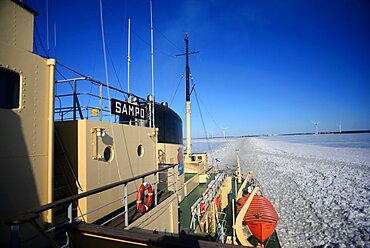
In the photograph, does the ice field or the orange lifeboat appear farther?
the ice field

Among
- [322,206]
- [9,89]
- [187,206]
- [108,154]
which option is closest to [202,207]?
[187,206]

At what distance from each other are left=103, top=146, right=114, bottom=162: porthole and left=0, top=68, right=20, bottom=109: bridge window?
238 cm

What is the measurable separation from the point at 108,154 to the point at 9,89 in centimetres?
270

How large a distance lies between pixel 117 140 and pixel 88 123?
108 centimetres

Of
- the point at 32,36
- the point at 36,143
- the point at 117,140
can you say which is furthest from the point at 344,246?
the point at 32,36

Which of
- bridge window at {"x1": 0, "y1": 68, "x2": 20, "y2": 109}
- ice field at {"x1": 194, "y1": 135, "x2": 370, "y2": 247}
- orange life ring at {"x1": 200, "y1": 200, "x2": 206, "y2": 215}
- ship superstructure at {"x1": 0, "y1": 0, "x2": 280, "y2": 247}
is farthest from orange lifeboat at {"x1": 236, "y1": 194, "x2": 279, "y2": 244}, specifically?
bridge window at {"x1": 0, "y1": 68, "x2": 20, "y2": 109}

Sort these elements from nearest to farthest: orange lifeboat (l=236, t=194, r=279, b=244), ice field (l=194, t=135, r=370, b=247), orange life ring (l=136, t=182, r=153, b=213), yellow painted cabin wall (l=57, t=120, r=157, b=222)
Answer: yellow painted cabin wall (l=57, t=120, r=157, b=222) → orange life ring (l=136, t=182, r=153, b=213) → orange lifeboat (l=236, t=194, r=279, b=244) → ice field (l=194, t=135, r=370, b=247)

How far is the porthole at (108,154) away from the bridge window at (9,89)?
93.9 inches

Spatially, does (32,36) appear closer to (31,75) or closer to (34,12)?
(34,12)

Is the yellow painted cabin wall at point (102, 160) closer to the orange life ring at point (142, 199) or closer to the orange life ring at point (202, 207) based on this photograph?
the orange life ring at point (142, 199)

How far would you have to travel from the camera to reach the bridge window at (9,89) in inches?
126

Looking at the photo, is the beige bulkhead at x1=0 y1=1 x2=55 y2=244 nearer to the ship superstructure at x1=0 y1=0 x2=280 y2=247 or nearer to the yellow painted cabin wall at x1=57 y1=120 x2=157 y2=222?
the ship superstructure at x1=0 y1=0 x2=280 y2=247

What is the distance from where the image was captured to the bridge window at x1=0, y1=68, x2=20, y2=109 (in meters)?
3.21

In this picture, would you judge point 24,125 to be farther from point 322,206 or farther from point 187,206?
point 322,206
